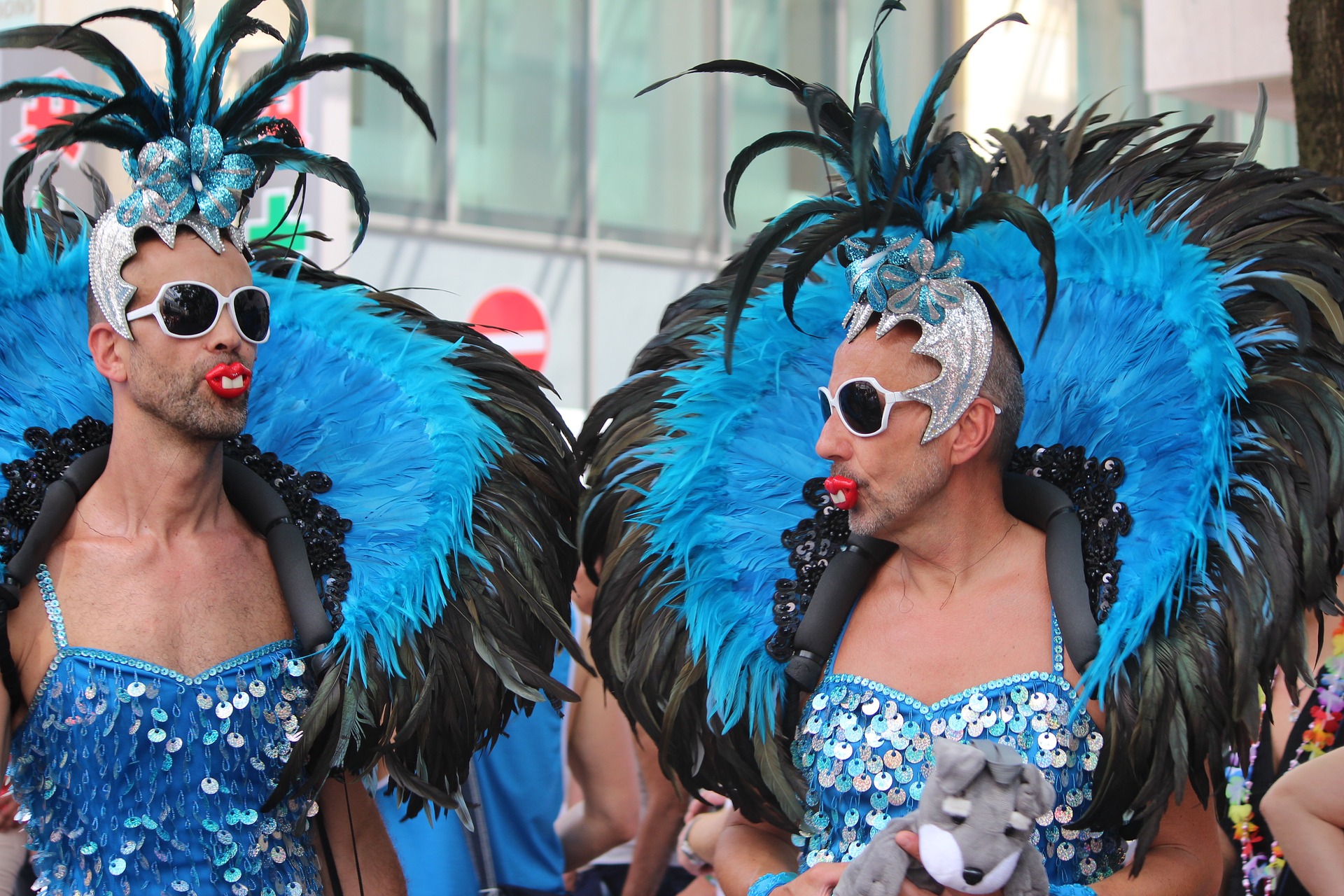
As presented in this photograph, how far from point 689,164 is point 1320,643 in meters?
9.89

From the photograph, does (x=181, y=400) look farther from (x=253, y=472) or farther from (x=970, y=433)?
(x=970, y=433)

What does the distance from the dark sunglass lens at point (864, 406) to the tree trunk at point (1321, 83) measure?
209cm

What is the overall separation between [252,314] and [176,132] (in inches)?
14.6

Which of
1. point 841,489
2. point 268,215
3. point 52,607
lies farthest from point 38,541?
point 268,215

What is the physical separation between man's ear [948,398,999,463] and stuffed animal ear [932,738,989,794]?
649 millimetres

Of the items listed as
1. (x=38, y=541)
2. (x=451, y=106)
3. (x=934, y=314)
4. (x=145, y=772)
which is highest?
(x=451, y=106)

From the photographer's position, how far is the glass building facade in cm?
1023

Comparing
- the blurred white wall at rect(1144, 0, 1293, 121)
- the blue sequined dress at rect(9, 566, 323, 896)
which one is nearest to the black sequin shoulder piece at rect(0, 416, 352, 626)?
the blue sequined dress at rect(9, 566, 323, 896)

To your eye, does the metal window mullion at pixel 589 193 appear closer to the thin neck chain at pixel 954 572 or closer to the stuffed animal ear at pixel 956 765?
the thin neck chain at pixel 954 572

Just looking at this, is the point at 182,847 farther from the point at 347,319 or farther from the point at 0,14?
the point at 0,14

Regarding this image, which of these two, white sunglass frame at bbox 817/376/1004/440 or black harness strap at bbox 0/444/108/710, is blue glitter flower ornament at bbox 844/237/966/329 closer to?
white sunglass frame at bbox 817/376/1004/440


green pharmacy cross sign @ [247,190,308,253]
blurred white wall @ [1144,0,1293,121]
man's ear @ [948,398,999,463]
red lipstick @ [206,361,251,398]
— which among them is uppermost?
blurred white wall @ [1144,0,1293,121]

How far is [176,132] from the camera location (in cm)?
270

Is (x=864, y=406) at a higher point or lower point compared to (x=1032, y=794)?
higher
